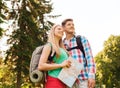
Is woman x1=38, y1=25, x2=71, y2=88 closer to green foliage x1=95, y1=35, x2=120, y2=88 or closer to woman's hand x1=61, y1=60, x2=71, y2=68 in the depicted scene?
woman's hand x1=61, y1=60, x2=71, y2=68

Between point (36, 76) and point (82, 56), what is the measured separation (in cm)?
97

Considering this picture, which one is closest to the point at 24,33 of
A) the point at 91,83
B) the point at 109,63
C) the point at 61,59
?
the point at 109,63

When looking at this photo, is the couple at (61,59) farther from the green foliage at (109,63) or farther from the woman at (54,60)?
the green foliage at (109,63)

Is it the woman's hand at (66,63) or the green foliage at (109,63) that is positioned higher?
the woman's hand at (66,63)

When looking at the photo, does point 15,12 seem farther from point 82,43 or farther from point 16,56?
point 82,43

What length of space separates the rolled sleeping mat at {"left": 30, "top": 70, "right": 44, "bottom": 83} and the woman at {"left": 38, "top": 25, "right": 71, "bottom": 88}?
7 centimetres

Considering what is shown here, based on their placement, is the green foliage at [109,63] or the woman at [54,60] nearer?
the woman at [54,60]

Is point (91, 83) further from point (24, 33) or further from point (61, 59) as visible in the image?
point (24, 33)

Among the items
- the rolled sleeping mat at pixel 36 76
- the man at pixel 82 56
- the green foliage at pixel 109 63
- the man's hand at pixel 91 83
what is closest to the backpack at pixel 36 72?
the rolled sleeping mat at pixel 36 76

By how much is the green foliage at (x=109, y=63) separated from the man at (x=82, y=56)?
52.8 m

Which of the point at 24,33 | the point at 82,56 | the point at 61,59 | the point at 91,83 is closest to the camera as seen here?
the point at 61,59

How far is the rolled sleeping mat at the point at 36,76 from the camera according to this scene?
17.7 feet

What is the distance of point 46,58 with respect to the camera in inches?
215

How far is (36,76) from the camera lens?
17.8 feet
